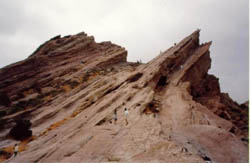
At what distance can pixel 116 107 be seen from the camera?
23.1 metres

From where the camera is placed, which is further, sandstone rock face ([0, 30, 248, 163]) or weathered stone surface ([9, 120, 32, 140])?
weathered stone surface ([9, 120, 32, 140])

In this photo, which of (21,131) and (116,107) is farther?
(21,131)

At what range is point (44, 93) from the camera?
34188 mm

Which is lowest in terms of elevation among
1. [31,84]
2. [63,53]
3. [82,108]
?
[82,108]

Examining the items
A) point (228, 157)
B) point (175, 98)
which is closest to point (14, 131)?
point (175, 98)

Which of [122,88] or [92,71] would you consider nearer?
[122,88]

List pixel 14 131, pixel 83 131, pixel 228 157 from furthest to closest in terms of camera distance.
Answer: pixel 14 131 < pixel 83 131 < pixel 228 157

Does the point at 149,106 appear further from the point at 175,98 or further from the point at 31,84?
the point at 31,84

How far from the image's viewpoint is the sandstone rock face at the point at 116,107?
566 inches

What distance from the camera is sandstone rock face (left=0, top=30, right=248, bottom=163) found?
14.4 meters

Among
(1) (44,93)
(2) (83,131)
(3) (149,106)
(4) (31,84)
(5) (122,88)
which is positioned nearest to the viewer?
(2) (83,131)

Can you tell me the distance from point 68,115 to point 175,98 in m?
14.9

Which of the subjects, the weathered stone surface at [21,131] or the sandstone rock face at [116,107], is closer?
the sandstone rock face at [116,107]

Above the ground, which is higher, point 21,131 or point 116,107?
point 116,107
